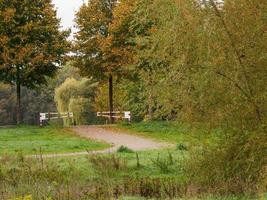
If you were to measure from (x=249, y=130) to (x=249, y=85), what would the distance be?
1059 millimetres

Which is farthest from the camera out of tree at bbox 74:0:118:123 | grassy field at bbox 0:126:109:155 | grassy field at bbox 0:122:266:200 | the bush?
tree at bbox 74:0:118:123

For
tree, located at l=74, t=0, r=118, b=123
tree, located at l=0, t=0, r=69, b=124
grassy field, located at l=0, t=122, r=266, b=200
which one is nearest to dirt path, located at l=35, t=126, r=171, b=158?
grassy field, located at l=0, t=122, r=266, b=200

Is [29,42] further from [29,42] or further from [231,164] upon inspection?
[231,164]

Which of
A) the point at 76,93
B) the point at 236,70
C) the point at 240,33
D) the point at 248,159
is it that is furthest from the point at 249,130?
the point at 76,93

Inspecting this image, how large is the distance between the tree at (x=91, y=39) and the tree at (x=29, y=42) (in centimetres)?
143

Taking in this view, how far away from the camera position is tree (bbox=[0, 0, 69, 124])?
32281mm

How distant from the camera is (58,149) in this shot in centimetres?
2102

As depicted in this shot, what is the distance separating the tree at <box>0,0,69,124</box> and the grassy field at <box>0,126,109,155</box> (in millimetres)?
4705

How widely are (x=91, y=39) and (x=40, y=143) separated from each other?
14.2 m

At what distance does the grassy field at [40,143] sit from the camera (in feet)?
67.9

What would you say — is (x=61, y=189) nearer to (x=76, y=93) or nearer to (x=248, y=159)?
(x=248, y=159)

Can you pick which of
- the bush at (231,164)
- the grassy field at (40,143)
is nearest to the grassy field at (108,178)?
the bush at (231,164)

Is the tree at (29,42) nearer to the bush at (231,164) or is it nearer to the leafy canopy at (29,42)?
the leafy canopy at (29,42)

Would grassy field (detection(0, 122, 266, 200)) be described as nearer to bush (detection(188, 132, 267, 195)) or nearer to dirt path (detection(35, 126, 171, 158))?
bush (detection(188, 132, 267, 195))
